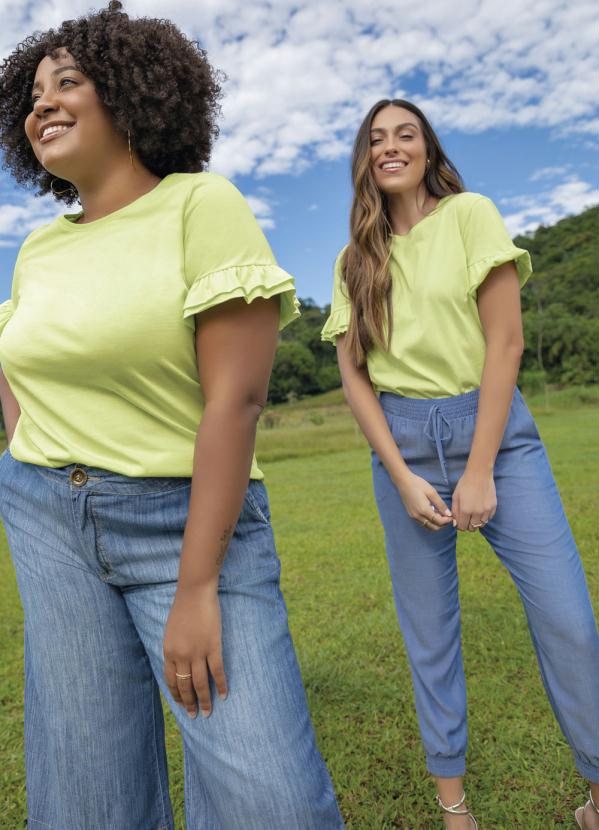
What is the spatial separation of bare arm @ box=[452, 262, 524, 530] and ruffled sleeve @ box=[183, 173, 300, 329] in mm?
869

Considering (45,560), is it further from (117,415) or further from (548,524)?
(548,524)

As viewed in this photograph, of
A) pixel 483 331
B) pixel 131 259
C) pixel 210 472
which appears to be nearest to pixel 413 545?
pixel 483 331

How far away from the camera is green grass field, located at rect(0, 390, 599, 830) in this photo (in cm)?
242

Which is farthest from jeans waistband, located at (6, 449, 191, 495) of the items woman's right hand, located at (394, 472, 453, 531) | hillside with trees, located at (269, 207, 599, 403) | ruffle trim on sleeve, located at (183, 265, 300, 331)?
hillside with trees, located at (269, 207, 599, 403)

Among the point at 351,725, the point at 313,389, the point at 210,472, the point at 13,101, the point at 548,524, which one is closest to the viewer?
the point at 210,472

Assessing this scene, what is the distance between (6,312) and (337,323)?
101cm

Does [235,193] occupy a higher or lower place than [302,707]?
higher

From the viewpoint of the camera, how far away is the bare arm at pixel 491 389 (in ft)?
6.20

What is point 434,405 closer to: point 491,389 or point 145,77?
point 491,389

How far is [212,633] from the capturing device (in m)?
1.12

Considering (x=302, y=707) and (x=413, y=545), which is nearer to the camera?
(x=302, y=707)

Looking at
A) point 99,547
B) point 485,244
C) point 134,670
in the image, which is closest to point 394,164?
point 485,244

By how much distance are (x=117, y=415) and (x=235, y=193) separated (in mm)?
422

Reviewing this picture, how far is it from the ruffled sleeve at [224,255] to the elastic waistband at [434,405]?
891 mm
